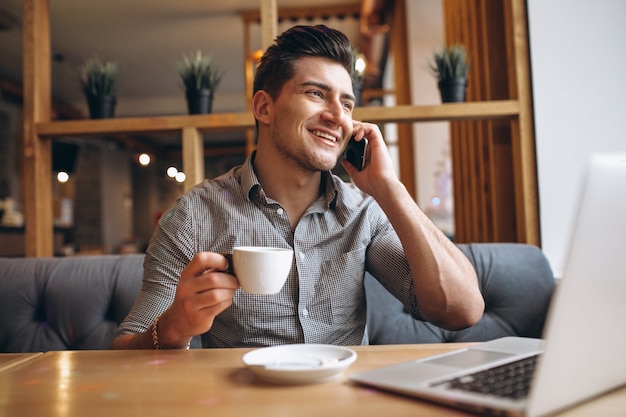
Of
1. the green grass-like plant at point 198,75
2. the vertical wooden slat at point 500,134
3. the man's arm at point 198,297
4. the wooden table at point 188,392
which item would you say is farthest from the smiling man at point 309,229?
the vertical wooden slat at point 500,134

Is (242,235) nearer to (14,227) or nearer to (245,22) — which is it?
(245,22)

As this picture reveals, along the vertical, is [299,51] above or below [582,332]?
above

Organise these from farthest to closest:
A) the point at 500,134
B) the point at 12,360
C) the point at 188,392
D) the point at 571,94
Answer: the point at 500,134, the point at 571,94, the point at 12,360, the point at 188,392

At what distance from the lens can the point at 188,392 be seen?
69cm

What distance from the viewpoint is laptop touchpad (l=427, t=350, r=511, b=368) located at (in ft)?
2.43

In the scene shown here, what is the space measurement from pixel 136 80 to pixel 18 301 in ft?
22.9

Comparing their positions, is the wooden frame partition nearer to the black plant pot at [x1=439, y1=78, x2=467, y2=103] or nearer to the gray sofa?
the black plant pot at [x1=439, y1=78, x2=467, y2=103]

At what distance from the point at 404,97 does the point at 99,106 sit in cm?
335

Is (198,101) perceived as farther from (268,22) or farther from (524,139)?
(524,139)

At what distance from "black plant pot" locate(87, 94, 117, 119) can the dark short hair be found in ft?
3.11

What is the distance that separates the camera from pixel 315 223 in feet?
4.62

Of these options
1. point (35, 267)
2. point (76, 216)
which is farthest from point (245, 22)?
point (76, 216)

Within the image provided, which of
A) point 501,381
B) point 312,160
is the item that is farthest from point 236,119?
point 501,381

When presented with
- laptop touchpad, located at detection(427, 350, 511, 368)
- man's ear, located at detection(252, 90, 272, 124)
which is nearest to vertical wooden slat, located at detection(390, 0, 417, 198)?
man's ear, located at detection(252, 90, 272, 124)
